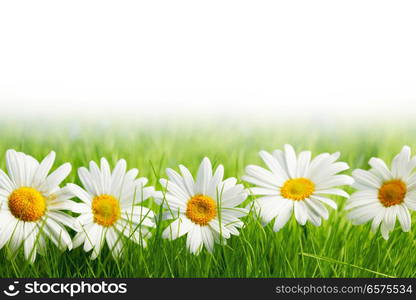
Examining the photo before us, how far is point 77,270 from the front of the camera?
897 mm

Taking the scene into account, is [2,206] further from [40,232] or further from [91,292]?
[91,292]

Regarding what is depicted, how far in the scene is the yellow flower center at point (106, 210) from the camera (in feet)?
2.85

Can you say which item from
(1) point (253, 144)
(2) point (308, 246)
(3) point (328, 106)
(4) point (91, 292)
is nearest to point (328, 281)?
(2) point (308, 246)

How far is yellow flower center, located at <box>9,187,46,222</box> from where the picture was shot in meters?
0.84

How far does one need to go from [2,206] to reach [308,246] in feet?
1.53

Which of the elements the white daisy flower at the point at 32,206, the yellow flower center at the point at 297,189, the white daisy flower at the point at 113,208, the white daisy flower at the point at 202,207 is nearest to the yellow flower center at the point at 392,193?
the yellow flower center at the point at 297,189

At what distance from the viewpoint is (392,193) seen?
911 millimetres

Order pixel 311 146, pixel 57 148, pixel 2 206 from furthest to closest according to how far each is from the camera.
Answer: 1. pixel 311 146
2. pixel 57 148
3. pixel 2 206

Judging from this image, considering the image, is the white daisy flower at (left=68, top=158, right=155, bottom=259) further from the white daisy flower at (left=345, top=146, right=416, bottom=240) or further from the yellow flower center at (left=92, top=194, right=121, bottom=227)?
the white daisy flower at (left=345, top=146, right=416, bottom=240)

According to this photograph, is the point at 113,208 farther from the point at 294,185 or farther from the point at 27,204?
the point at 294,185

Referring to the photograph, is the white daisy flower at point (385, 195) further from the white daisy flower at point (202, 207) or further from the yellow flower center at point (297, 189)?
the white daisy flower at point (202, 207)

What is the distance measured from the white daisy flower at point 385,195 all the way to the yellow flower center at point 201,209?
0.21m

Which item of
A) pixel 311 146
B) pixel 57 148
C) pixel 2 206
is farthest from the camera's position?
pixel 311 146

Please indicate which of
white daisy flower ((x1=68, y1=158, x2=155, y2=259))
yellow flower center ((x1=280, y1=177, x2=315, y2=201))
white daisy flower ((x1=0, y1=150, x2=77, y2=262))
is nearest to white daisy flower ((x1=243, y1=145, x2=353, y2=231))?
yellow flower center ((x1=280, y1=177, x2=315, y2=201))
